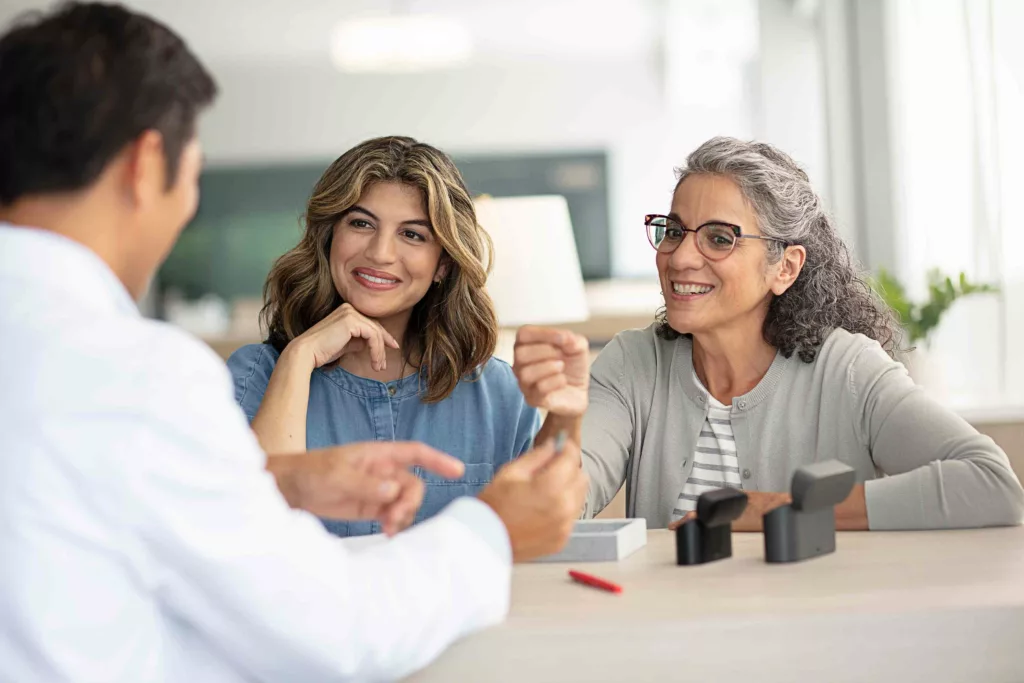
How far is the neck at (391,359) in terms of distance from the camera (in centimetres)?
214

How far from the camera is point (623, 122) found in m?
10.7

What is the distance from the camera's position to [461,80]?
10.7 m

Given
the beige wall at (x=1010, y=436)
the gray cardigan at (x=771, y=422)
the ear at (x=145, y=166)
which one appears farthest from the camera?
the beige wall at (x=1010, y=436)

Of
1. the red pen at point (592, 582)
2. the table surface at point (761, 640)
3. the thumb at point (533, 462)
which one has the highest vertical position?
the thumb at point (533, 462)

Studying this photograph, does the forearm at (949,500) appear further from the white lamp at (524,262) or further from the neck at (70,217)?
the white lamp at (524,262)

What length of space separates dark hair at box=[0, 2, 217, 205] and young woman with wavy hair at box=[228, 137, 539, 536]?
3.38 feet

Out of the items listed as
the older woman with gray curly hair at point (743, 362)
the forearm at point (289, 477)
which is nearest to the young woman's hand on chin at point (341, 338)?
the older woman with gray curly hair at point (743, 362)

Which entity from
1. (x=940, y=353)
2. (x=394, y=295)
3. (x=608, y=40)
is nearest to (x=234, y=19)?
(x=608, y=40)

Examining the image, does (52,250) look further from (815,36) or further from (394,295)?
(815,36)

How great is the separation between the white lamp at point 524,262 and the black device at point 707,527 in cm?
150

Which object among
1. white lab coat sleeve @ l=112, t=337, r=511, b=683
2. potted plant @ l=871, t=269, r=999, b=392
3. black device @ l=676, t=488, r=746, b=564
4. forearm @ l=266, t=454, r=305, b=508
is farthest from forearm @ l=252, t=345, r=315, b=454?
potted plant @ l=871, t=269, r=999, b=392

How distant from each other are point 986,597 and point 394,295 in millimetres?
1246

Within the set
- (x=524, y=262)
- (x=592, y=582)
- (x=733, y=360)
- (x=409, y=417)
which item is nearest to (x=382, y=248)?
(x=409, y=417)

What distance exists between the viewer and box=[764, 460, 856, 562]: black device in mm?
1334
